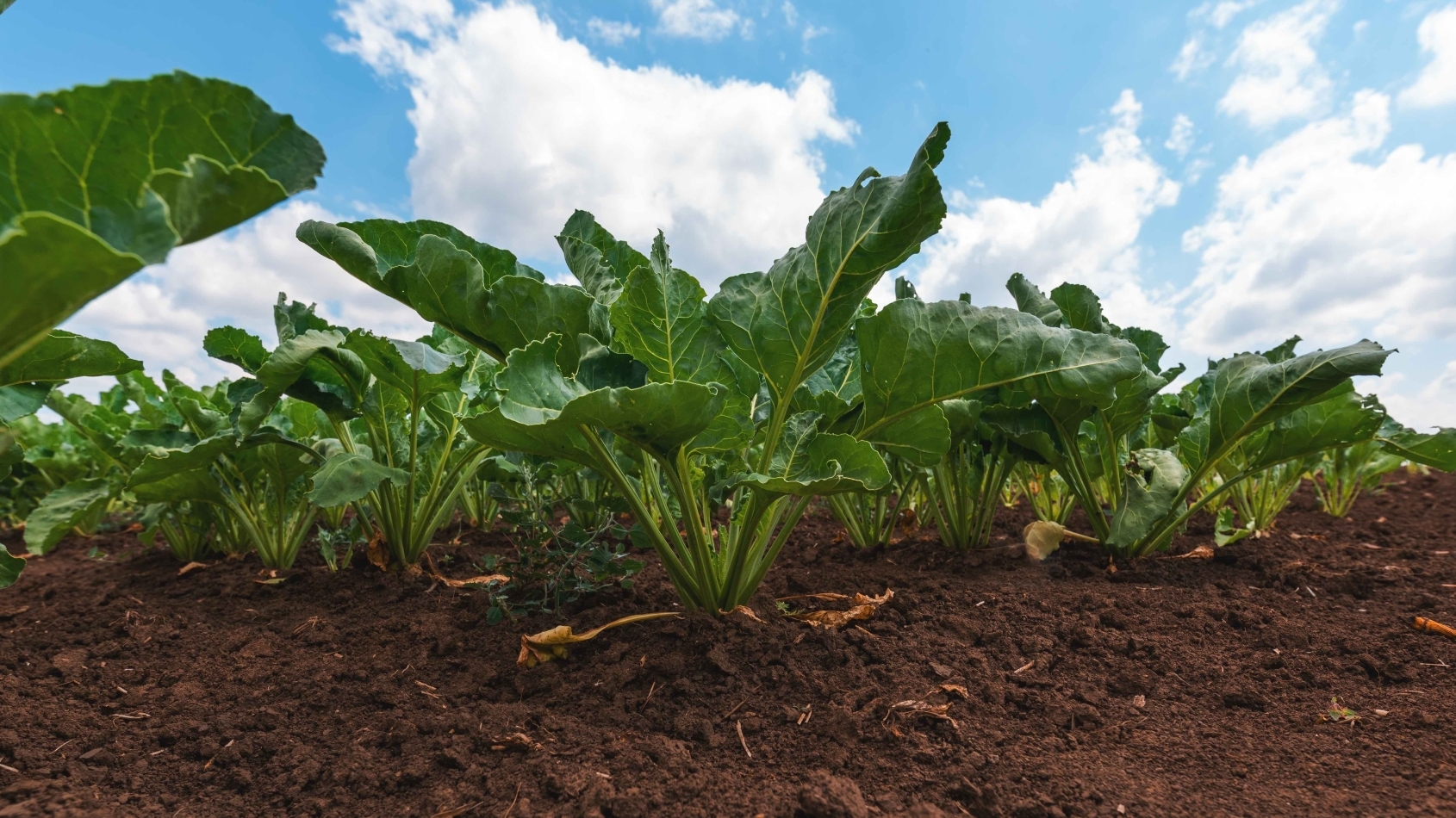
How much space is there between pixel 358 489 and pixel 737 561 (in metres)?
1.09

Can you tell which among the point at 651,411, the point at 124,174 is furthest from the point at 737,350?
the point at 124,174

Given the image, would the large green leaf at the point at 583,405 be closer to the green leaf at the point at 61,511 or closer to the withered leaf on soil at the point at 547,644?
the withered leaf on soil at the point at 547,644

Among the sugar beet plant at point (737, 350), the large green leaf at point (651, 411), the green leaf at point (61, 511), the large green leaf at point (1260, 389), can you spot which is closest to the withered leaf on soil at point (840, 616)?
the sugar beet plant at point (737, 350)

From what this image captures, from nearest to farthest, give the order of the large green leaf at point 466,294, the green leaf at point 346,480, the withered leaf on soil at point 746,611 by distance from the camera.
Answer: the large green leaf at point 466,294 < the withered leaf on soil at point 746,611 < the green leaf at point 346,480

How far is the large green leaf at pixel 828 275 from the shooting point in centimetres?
158

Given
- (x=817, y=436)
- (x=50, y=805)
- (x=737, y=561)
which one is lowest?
(x=50, y=805)

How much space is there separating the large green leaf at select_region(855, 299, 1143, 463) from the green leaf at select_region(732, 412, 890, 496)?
24 cm

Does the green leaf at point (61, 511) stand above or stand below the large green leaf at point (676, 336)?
below

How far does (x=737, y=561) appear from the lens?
1.95m

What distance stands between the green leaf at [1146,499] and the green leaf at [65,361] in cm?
302

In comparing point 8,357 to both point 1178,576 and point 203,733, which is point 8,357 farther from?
point 1178,576

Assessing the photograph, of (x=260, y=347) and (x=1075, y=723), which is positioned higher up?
(x=260, y=347)

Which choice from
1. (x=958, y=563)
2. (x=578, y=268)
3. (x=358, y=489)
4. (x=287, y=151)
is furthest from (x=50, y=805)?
(x=958, y=563)

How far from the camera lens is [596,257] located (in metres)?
2.06
